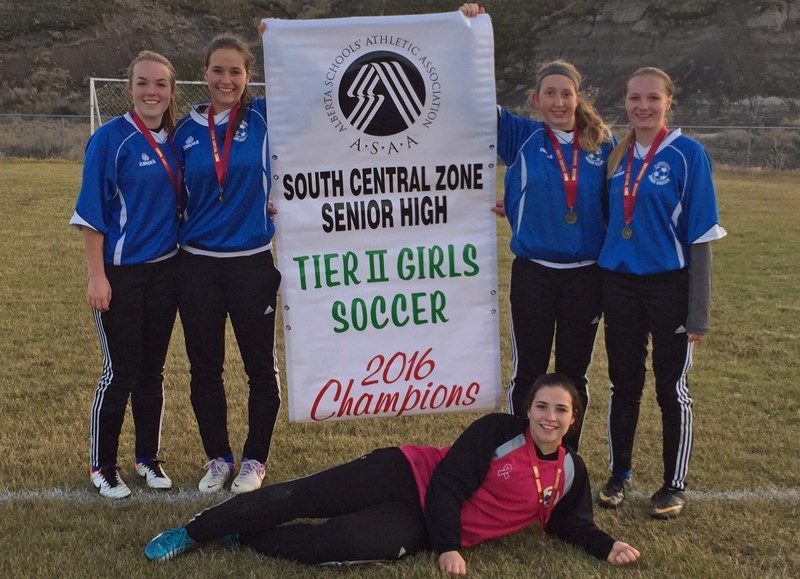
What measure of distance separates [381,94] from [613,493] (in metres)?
2.37

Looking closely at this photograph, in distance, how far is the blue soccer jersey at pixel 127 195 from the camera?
158 inches

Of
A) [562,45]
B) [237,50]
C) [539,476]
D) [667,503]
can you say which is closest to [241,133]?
[237,50]

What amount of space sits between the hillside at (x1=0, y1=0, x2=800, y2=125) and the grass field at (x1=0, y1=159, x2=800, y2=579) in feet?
110

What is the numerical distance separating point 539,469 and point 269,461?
5.89 ft

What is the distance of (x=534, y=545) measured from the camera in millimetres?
3891

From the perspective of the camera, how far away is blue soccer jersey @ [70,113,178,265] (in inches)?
158

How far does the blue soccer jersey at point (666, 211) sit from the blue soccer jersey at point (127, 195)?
217 cm

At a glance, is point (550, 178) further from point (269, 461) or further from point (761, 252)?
point (761, 252)

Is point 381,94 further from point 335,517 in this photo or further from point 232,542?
point 232,542

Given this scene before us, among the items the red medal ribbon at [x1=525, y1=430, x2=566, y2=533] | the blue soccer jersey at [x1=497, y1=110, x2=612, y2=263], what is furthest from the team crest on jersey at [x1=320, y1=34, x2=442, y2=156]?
the red medal ribbon at [x1=525, y1=430, x2=566, y2=533]

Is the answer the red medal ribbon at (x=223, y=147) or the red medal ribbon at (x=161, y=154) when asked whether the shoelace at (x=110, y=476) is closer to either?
the red medal ribbon at (x=161, y=154)

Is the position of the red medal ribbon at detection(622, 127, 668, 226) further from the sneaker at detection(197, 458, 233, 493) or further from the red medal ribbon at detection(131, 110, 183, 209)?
the sneaker at detection(197, 458, 233, 493)

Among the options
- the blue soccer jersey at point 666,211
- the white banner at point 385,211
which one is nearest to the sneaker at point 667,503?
the white banner at point 385,211

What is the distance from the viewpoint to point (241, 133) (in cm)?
417
